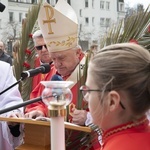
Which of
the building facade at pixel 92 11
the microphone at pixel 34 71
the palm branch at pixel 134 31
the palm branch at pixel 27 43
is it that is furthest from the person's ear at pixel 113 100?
the building facade at pixel 92 11

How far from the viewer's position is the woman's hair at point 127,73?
153 cm

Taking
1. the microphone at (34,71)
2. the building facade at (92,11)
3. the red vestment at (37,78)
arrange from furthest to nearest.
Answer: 1. the building facade at (92,11)
2. the red vestment at (37,78)
3. the microphone at (34,71)

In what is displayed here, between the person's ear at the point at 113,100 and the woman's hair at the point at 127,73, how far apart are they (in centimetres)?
2

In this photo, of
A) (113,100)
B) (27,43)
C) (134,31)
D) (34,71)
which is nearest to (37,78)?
(27,43)

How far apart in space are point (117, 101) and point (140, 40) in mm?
1454

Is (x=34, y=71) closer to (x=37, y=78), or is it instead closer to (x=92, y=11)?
(x=37, y=78)

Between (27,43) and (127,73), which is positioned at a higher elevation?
(127,73)

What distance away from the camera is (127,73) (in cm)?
153

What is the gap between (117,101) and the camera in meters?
1.53

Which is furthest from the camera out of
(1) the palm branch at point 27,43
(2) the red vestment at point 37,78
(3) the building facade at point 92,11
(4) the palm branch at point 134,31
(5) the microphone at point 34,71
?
(3) the building facade at point 92,11

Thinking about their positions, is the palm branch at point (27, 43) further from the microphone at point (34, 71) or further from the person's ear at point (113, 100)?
the person's ear at point (113, 100)

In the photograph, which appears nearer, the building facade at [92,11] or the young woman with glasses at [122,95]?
the young woman with glasses at [122,95]

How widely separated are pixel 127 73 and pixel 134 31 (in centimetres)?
146

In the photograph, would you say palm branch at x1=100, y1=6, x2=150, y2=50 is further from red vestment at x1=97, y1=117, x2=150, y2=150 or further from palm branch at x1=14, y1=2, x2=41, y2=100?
palm branch at x1=14, y1=2, x2=41, y2=100
